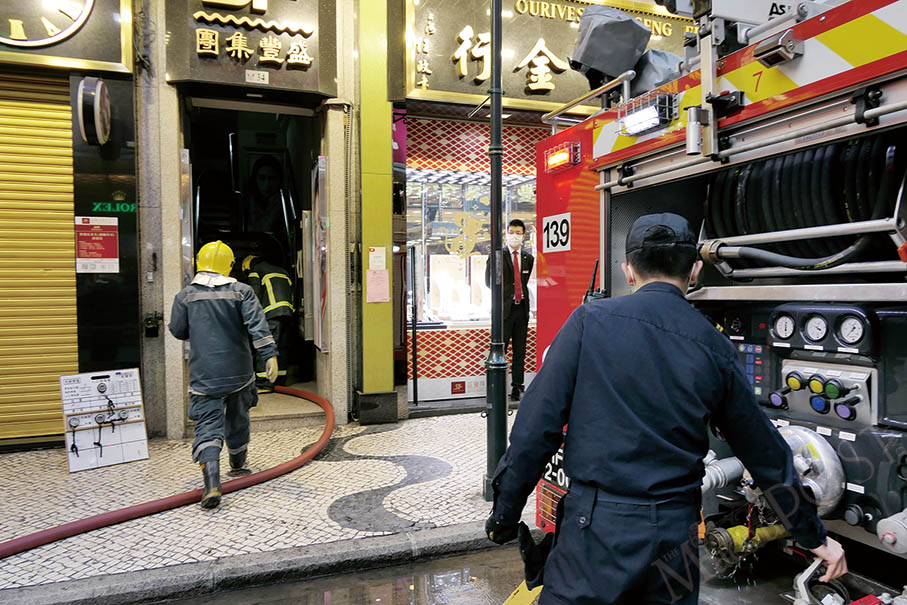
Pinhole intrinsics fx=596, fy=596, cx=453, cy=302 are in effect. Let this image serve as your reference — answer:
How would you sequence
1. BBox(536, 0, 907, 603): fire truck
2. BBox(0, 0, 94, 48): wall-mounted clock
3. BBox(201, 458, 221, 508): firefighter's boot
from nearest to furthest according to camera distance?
BBox(536, 0, 907, 603): fire truck
BBox(201, 458, 221, 508): firefighter's boot
BBox(0, 0, 94, 48): wall-mounted clock

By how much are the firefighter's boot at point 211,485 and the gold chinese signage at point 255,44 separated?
3987 millimetres

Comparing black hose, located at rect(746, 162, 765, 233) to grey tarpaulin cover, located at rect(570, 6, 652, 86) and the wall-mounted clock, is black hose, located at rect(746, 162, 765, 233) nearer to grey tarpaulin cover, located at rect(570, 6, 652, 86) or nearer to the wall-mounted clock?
grey tarpaulin cover, located at rect(570, 6, 652, 86)

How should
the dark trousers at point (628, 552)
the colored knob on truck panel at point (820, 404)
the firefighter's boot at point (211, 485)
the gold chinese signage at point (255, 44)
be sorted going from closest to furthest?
the dark trousers at point (628, 552) → the colored knob on truck panel at point (820, 404) → the firefighter's boot at point (211, 485) → the gold chinese signage at point (255, 44)

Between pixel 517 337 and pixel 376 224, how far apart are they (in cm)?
249

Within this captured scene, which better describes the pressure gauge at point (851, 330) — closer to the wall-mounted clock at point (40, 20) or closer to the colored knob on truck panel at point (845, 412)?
the colored knob on truck panel at point (845, 412)

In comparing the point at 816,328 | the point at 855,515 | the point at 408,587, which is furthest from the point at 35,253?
the point at 855,515

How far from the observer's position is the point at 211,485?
448 cm

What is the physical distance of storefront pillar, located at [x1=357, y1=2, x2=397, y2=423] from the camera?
6828mm

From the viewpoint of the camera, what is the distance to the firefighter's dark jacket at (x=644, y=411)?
177cm

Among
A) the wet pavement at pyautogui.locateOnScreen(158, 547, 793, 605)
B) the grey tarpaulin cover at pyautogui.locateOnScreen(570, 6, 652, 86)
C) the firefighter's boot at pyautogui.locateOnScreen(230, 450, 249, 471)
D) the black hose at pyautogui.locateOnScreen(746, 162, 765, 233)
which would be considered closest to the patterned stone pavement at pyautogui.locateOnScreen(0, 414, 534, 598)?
the firefighter's boot at pyautogui.locateOnScreen(230, 450, 249, 471)

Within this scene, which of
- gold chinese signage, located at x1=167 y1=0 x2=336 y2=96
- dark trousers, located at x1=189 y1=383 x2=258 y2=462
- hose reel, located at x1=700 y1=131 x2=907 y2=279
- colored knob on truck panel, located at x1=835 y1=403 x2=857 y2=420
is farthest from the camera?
gold chinese signage, located at x1=167 y1=0 x2=336 y2=96

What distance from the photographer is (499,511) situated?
1975 millimetres

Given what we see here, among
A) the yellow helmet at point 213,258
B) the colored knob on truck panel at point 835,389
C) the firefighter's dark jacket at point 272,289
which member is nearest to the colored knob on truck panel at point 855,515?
the colored knob on truck panel at point 835,389

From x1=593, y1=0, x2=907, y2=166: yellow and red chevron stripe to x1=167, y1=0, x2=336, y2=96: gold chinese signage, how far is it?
4795mm
